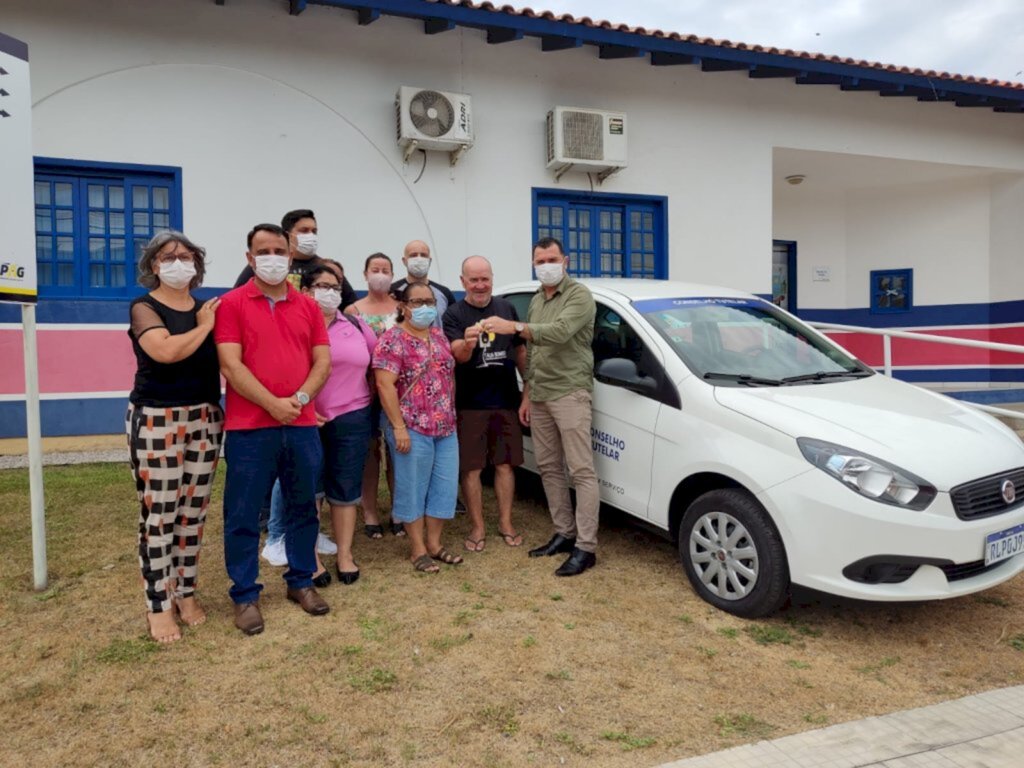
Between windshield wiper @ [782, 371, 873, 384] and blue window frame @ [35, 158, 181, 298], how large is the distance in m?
6.18

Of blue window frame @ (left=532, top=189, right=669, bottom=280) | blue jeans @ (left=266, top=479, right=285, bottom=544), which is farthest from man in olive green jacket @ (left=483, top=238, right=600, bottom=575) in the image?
blue window frame @ (left=532, top=189, right=669, bottom=280)

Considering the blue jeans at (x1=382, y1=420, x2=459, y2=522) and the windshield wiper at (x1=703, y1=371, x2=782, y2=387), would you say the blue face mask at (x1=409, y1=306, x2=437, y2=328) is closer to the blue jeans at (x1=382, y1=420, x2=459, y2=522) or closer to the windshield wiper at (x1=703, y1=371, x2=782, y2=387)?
the blue jeans at (x1=382, y1=420, x2=459, y2=522)

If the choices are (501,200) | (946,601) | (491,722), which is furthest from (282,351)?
(501,200)

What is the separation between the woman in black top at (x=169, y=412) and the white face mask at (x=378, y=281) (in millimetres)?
1409

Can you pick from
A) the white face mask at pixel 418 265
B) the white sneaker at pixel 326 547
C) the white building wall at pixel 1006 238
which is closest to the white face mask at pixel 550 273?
the white face mask at pixel 418 265

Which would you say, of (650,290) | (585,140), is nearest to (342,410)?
(650,290)

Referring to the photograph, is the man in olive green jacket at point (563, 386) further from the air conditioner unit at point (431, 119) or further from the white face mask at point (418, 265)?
the air conditioner unit at point (431, 119)

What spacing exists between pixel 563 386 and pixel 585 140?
17.4ft

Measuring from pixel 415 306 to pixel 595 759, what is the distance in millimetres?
2511

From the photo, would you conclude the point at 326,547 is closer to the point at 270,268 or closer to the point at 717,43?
the point at 270,268

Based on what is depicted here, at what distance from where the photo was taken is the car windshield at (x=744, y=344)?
13.5 feet

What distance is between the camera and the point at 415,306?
4.13m

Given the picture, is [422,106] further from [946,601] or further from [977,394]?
[977,394]

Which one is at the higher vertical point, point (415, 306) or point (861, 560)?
point (415, 306)
